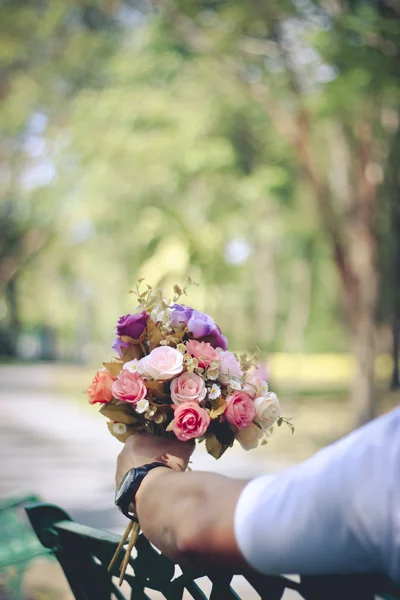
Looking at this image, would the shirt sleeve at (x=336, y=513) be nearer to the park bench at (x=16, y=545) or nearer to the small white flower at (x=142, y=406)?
the small white flower at (x=142, y=406)

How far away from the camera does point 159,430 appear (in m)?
1.87

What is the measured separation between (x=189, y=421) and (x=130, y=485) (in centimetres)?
32

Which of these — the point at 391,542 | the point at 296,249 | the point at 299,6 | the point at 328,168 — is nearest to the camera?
the point at 391,542

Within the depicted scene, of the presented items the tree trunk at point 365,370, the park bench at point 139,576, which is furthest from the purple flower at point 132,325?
the tree trunk at point 365,370

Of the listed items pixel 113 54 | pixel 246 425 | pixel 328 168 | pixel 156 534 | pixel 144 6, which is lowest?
pixel 328 168

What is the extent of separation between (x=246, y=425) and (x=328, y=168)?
1422cm

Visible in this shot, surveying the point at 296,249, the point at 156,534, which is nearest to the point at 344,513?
the point at 156,534

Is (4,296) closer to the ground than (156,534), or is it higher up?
closer to the ground

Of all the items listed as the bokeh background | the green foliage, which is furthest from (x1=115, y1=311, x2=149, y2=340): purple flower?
the green foliage

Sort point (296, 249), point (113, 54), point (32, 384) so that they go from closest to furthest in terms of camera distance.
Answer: point (113, 54) < point (32, 384) < point (296, 249)

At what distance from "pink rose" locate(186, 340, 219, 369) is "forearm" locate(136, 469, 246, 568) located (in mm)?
545

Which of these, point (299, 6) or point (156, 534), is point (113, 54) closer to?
point (299, 6)

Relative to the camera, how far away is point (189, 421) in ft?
5.94

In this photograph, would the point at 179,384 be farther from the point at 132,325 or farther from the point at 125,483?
the point at 125,483
